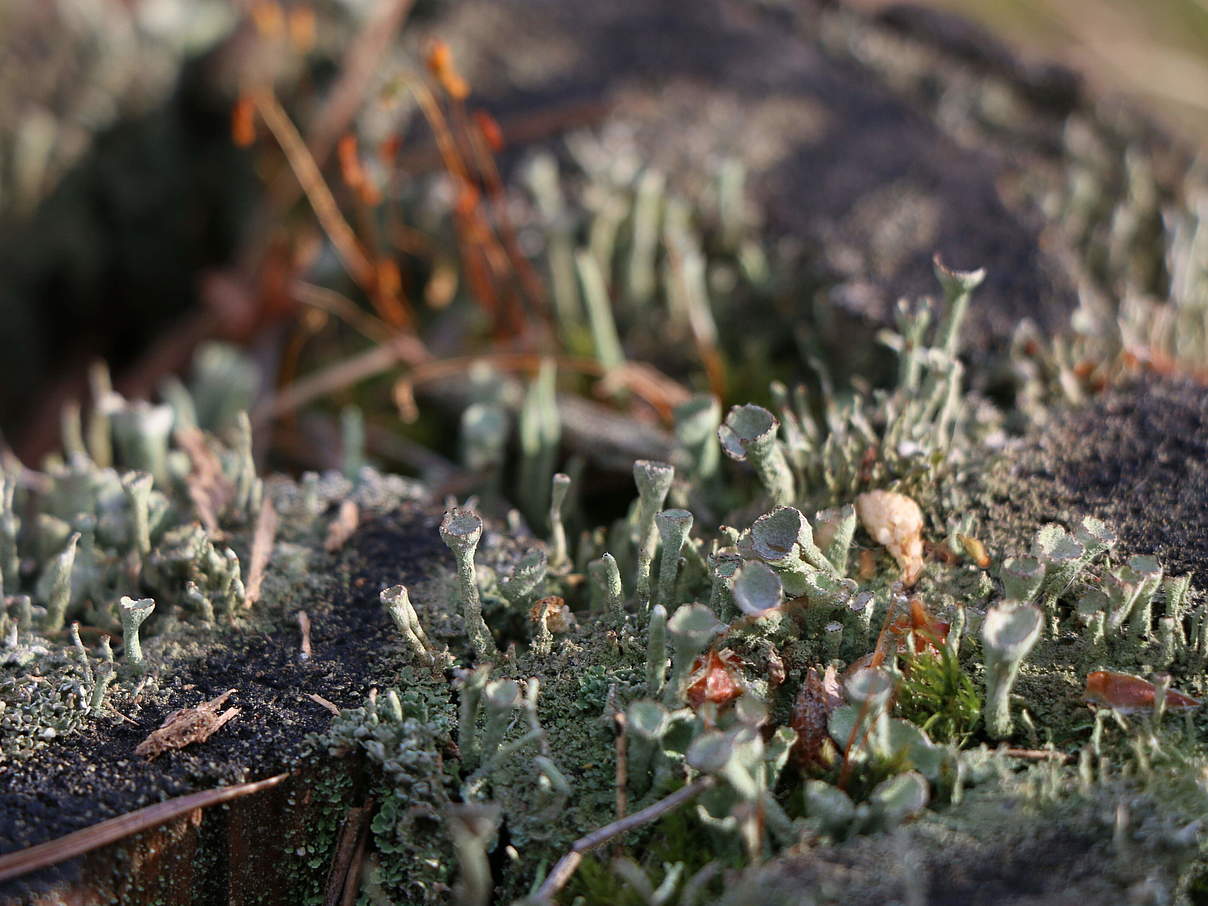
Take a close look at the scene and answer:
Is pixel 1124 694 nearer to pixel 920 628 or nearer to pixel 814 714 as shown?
pixel 920 628

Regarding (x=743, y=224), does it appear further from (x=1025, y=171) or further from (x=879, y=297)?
(x=1025, y=171)

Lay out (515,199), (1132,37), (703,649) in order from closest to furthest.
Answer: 1. (703,649)
2. (515,199)
3. (1132,37)

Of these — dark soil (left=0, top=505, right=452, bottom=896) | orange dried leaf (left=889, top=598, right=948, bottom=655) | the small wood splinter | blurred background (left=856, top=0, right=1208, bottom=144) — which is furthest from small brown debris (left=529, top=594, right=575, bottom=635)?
blurred background (left=856, top=0, right=1208, bottom=144)

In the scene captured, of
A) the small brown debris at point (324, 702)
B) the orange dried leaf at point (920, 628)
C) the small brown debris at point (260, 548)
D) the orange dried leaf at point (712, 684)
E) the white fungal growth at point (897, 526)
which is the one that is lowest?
the small brown debris at point (324, 702)

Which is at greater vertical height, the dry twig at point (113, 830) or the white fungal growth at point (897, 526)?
the white fungal growth at point (897, 526)

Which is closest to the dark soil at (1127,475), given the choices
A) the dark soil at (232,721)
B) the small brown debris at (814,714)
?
the small brown debris at (814,714)

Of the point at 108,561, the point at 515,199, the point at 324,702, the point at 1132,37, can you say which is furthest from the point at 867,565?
the point at 1132,37

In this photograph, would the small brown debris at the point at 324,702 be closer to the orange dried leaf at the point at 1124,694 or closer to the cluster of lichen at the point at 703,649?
the cluster of lichen at the point at 703,649
